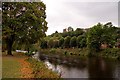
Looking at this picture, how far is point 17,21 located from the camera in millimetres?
41750

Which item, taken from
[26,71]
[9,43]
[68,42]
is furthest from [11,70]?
[68,42]

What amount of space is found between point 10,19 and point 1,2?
3819 millimetres

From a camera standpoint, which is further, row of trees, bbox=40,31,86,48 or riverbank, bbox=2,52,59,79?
row of trees, bbox=40,31,86,48

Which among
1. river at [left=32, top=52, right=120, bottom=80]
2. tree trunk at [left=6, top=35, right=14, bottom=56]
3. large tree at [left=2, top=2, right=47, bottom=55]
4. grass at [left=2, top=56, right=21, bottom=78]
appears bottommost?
river at [left=32, top=52, right=120, bottom=80]

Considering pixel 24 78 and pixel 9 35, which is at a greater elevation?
pixel 9 35

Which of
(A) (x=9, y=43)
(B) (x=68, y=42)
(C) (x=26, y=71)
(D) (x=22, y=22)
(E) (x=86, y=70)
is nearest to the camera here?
(C) (x=26, y=71)

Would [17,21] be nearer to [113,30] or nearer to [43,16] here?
[43,16]

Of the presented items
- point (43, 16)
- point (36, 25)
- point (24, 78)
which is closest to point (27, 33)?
point (36, 25)

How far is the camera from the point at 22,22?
140 feet

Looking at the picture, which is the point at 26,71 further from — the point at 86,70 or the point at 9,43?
the point at 9,43

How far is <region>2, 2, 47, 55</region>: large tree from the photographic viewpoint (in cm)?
4162

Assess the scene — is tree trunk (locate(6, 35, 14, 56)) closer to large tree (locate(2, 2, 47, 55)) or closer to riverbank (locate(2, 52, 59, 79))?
large tree (locate(2, 2, 47, 55))

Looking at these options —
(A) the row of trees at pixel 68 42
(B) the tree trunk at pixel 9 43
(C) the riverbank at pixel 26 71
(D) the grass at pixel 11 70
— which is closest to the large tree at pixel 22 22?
(B) the tree trunk at pixel 9 43

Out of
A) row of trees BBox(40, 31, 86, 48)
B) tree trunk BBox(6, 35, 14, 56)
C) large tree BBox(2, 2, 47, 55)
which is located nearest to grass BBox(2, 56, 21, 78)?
large tree BBox(2, 2, 47, 55)
